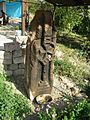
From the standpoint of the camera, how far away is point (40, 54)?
8.33 m

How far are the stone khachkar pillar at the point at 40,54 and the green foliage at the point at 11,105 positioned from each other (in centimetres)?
46

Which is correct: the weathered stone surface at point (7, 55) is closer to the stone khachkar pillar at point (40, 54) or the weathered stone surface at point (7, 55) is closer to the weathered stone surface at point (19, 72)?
the weathered stone surface at point (19, 72)

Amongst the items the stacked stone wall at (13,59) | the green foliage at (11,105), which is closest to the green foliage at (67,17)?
the stacked stone wall at (13,59)

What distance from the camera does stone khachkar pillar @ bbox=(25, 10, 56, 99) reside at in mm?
8031

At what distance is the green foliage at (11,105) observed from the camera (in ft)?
22.3

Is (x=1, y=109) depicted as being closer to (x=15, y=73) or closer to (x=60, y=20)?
(x=15, y=73)

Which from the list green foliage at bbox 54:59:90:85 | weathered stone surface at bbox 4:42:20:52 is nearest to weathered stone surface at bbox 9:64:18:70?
weathered stone surface at bbox 4:42:20:52

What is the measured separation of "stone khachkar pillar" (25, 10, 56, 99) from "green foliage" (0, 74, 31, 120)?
0.46 meters

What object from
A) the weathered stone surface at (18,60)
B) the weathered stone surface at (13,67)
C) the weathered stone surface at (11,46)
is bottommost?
the weathered stone surface at (13,67)

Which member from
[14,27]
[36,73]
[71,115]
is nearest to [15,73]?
[36,73]

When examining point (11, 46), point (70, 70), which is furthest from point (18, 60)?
point (70, 70)

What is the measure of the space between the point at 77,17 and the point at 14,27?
3371mm

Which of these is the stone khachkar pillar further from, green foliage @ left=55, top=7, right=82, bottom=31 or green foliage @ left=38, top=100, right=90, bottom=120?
green foliage @ left=55, top=7, right=82, bottom=31

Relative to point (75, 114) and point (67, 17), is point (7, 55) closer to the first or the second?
point (75, 114)
